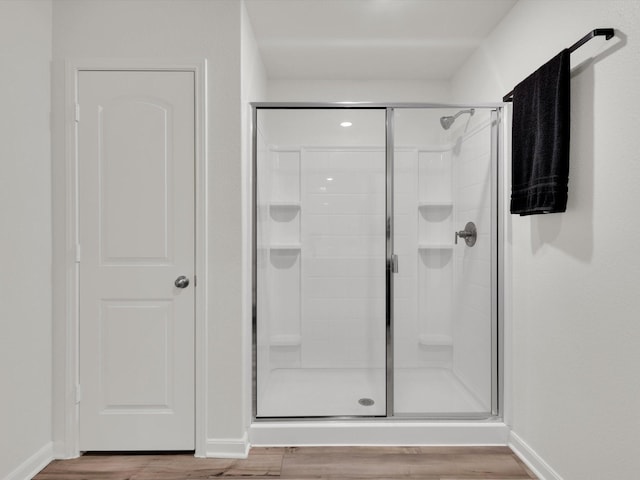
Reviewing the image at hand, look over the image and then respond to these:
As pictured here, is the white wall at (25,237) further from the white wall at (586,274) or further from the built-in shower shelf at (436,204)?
the white wall at (586,274)

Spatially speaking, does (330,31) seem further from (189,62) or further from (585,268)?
(585,268)

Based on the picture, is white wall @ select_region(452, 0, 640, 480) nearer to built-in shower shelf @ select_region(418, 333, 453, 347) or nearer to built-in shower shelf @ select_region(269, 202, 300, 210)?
built-in shower shelf @ select_region(418, 333, 453, 347)

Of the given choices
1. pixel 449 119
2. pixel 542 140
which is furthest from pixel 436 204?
pixel 542 140

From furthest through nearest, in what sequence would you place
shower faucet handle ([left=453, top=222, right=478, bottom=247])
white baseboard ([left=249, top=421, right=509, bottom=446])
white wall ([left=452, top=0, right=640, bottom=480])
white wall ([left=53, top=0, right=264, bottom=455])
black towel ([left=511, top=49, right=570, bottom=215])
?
shower faucet handle ([left=453, top=222, right=478, bottom=247]), white baseboard ([left=249, top=421, right=509, bottom=446]), white wall ([left=53, top=0, right=264, bottom=455]), black towel ([left=511, top=49, right=570, bottom=215]), white wall ([left=452, top=0, right=640, bottom=480])

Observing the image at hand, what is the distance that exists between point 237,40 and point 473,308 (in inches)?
81.1

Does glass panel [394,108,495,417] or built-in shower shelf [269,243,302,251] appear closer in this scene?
glass panel [394,108,495,417]

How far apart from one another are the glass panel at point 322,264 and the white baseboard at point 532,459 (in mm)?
734

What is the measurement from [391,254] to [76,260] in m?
1.73

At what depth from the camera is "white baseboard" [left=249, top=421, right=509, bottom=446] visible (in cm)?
229

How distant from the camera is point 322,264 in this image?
2674mm

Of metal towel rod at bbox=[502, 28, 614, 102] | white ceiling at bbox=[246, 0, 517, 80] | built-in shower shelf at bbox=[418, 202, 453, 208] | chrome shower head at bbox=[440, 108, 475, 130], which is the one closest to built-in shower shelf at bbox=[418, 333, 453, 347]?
built-in shower shelf at bbox=[418, 202, 453, 208]

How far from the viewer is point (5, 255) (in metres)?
1.83

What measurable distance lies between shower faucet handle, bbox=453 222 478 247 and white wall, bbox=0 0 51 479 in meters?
2.33

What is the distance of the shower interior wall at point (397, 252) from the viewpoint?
2455 mm
